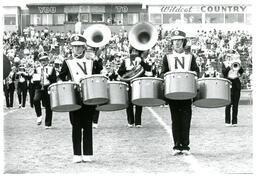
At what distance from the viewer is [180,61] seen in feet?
33.9

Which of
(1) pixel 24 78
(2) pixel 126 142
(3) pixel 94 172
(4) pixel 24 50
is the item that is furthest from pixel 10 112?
(4) pixel 24 50

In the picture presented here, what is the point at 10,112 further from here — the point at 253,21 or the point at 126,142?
the point at 253,21

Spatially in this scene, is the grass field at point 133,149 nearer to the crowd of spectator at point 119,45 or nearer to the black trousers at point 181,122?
the black trousers at point 181,122

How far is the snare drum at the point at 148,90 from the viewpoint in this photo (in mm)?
10203

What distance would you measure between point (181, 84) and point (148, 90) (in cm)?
69

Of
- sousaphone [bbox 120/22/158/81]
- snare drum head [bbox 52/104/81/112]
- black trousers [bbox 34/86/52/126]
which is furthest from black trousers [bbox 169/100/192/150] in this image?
black trousers [bbox 34/86/52/126]

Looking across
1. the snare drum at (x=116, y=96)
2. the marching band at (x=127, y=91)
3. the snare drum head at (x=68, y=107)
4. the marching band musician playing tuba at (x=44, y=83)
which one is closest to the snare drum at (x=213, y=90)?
the marching band at (x=127, y=91)

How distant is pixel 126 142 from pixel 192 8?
1949 inches

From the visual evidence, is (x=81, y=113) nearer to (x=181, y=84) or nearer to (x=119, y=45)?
(x=181, y=84)

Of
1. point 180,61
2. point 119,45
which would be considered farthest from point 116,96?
point 119,45

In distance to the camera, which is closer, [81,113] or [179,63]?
[81,113]

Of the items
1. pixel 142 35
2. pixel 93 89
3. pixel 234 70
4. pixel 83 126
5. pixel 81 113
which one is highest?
pixel 142 35

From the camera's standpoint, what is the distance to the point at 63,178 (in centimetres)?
788

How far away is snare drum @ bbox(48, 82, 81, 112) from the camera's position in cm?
960
